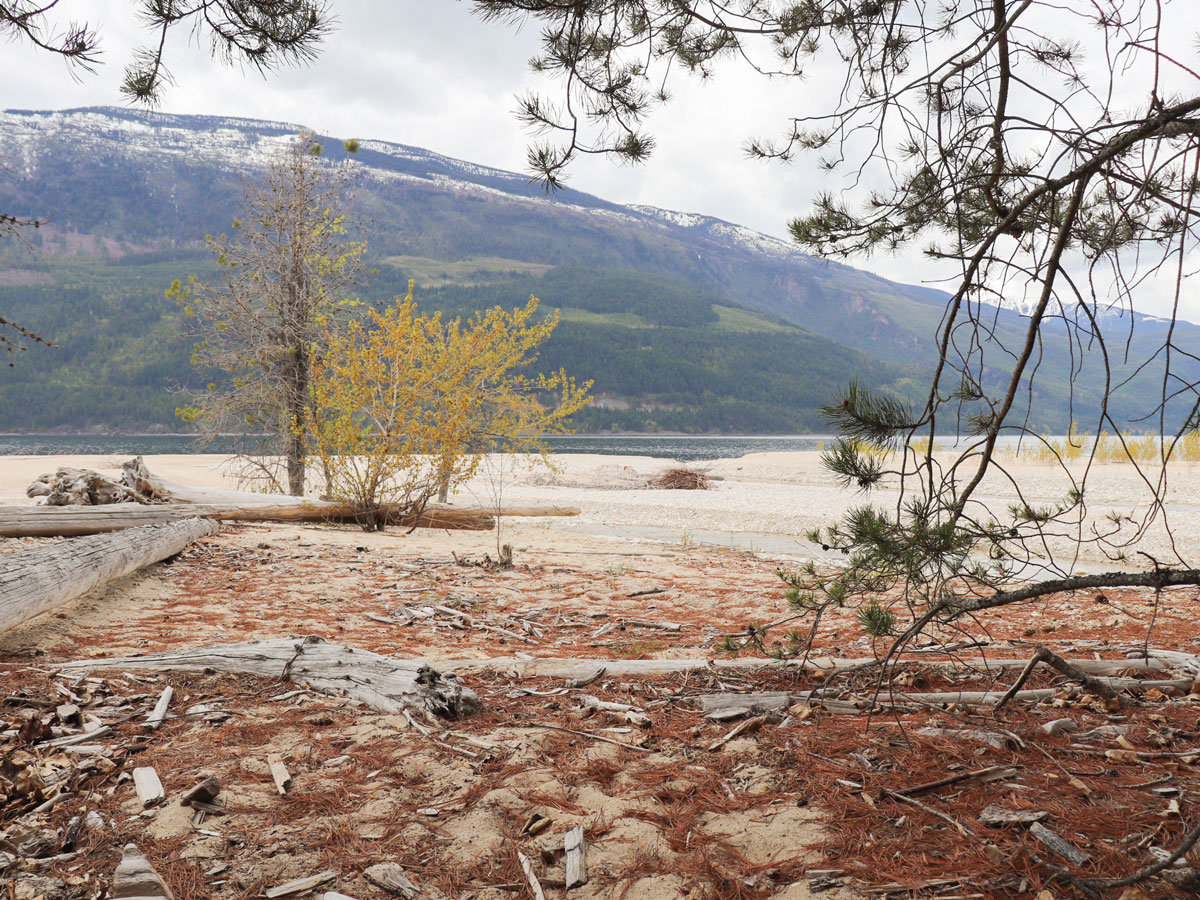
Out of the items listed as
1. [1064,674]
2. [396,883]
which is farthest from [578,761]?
[1064,674]

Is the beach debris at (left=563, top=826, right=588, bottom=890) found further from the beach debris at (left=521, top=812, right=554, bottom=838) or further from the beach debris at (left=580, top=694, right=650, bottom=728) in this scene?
the beach debris at (left=580, top=694, right=650, bottom=728)

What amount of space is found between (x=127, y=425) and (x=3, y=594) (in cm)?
10351

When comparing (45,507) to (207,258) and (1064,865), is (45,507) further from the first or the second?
(207,258)

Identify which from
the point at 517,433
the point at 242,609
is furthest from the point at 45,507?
the point at 517,433

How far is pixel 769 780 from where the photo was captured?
7.89 feet

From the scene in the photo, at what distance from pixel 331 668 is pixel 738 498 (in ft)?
55.0

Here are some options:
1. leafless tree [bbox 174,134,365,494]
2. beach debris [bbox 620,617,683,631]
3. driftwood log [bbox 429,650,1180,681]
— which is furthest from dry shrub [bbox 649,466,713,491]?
driftwood log [bbox 429,650,1180,681]

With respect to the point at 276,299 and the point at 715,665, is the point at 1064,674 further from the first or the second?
the point at 276,299

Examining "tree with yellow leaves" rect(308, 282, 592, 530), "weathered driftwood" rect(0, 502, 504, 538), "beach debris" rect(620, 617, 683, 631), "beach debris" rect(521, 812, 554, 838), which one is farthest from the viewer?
"tree with yellow leaves" rect(308, 282, 592, 530)

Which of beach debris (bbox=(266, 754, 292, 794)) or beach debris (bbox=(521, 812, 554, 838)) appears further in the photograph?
beach debris (bbox=(266, 754, 292, 794))

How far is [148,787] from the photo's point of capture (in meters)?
2.35

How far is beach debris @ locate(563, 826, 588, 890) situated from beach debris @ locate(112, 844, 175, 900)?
1045 millimetres

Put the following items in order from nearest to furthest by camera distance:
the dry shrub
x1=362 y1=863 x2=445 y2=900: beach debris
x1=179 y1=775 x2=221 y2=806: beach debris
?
→ 1. x1=362 y1=863 x2=445 y2=900: beach debris
2. x1=179 y1=775 x2=221 y2=806: beach debris
3. the dry shrub

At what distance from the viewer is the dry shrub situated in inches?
930
